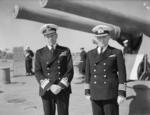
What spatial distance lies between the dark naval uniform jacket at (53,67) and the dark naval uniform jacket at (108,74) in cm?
23

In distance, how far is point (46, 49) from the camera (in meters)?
2.90

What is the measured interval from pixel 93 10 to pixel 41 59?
0.85 m

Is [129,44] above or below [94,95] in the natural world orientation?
above

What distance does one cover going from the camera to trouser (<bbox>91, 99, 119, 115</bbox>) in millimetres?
2707

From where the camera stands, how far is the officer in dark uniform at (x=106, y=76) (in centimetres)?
271

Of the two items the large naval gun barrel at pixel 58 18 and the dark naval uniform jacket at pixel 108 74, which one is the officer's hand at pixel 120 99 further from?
the large naval gun barrel at pixel 58 18

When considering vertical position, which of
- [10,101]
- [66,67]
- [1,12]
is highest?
[1,12]

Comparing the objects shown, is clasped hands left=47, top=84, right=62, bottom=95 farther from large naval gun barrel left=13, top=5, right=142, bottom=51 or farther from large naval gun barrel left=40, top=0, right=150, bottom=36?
large naval gun barrel left=13, top=5, right=142, bottom=51

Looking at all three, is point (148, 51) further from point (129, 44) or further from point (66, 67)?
point (66, 67)

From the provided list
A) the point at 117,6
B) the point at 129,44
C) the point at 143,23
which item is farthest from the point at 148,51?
the point at 117,6

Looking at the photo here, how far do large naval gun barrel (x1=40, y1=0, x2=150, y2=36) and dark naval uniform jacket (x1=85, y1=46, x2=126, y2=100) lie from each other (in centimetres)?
53

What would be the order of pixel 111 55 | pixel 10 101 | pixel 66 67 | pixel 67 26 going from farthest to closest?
pixel 10 101 < pixel 67 26 < pixel 66 67 < pixel 111 55

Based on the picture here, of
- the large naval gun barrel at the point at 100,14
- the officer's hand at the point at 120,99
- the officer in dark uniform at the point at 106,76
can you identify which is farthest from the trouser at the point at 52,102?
the large naval gun barrel at the point at 100,14

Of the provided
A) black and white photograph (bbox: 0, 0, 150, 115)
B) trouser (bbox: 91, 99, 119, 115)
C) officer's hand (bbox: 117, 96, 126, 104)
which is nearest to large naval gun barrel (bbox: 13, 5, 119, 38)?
black and white photograph (bbox: 0, 0, 150, 115)
